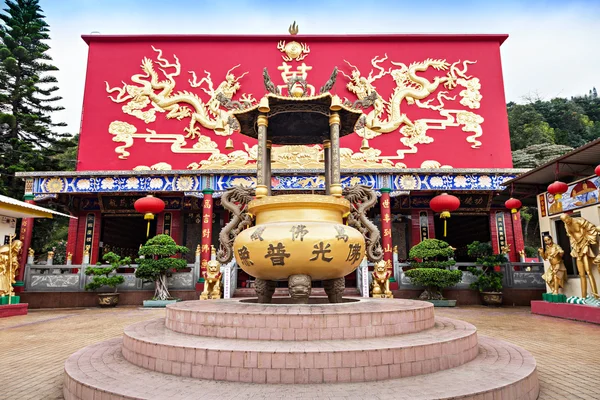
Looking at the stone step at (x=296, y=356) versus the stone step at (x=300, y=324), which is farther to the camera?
the stone step at (x=300, y=324)

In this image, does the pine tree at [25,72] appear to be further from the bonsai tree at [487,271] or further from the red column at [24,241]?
the bonsai tree at [487,271]

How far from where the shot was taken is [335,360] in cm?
293

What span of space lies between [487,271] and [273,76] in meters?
10.7

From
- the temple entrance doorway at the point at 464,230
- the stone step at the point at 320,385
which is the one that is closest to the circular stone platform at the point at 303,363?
the stone step at the point at 320,385

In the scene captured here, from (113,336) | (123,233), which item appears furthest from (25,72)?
(113,336)

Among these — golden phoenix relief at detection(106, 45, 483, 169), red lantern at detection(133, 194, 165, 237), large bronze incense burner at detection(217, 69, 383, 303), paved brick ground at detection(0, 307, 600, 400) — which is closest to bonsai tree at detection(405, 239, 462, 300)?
paved brick ground at detection(0, 307, 600, 400)

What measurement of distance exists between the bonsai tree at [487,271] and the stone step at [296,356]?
8.48 metres

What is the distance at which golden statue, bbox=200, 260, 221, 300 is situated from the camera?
10048 millimetres

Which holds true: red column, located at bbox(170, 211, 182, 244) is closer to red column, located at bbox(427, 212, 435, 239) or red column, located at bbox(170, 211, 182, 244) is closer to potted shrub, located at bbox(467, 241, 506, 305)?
red column, located at bbox(427, 212, 435, 239)

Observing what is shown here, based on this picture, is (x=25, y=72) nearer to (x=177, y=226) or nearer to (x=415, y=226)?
(x=177, y=226)

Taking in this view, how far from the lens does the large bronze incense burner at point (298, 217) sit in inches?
170

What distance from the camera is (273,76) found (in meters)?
15.7

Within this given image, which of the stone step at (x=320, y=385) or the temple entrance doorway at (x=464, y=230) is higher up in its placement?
the temple entrance doorway at (x=464, y=230)

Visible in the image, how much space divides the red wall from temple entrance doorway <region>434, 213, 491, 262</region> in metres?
2.32
